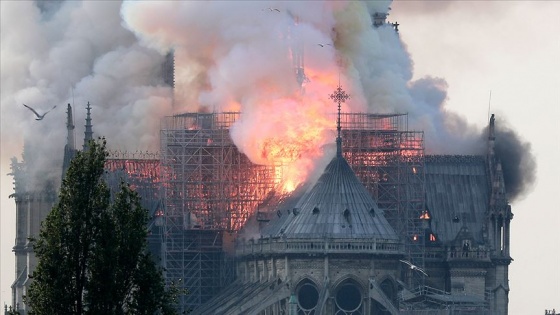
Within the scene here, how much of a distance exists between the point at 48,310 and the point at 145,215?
5710 mm

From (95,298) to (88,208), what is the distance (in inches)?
142

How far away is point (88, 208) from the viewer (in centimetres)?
12900

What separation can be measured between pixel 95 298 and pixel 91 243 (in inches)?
87.1

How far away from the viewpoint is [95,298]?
128 m

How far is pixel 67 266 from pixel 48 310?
1876mm

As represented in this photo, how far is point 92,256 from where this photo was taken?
128625 millimetres

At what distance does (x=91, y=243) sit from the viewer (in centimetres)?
12888

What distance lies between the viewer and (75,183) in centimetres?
12888

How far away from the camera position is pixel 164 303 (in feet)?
422

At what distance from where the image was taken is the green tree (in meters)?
128

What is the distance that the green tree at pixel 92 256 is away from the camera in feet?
420

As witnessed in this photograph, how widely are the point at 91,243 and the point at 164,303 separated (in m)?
3.73

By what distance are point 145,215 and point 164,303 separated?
3.84 metres

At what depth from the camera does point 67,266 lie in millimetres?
128125
